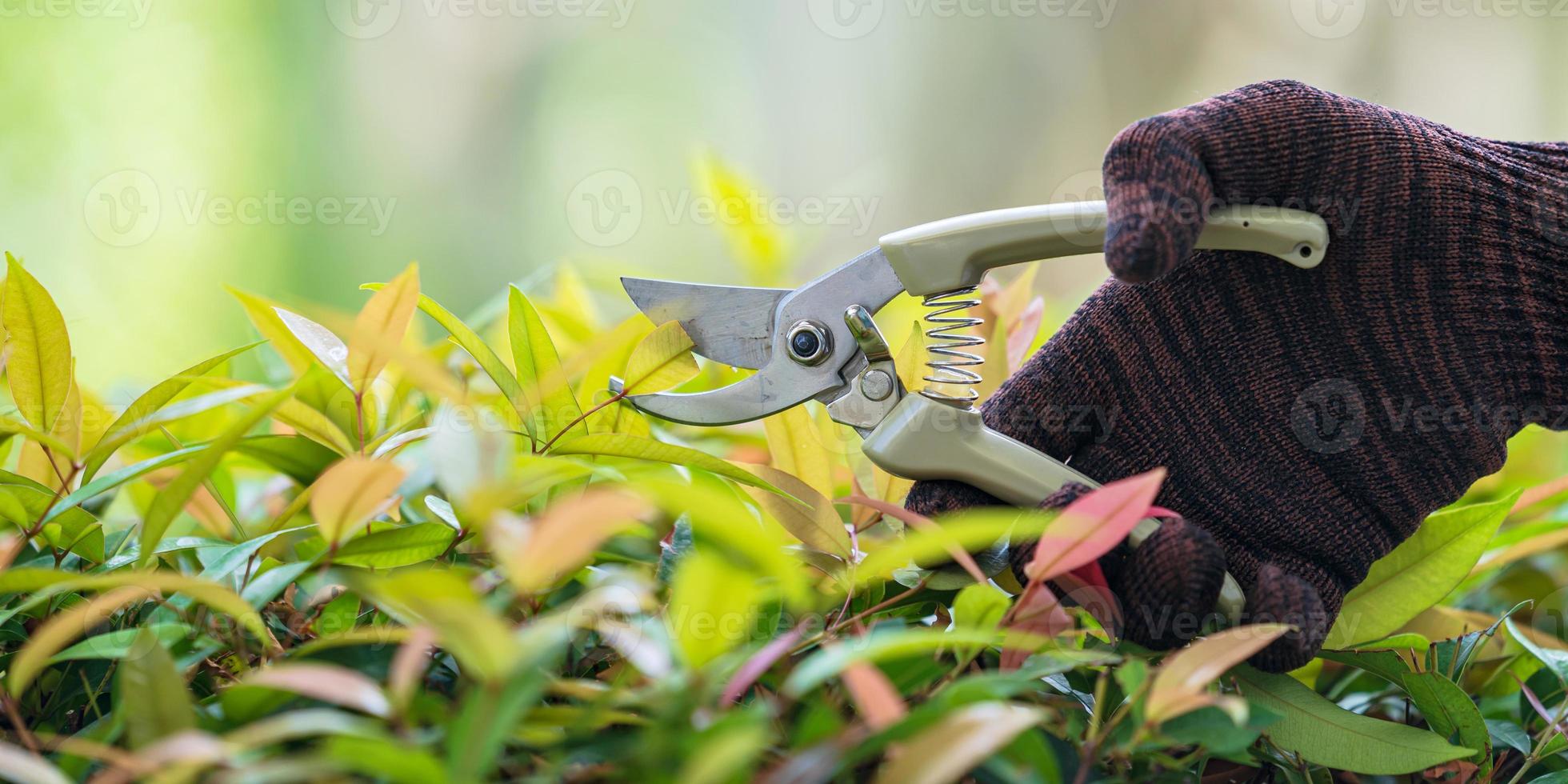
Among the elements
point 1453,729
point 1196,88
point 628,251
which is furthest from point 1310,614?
point 1196,88

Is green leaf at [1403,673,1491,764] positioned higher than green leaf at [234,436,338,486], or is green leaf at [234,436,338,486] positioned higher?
green leaf at [234,436,338,486]

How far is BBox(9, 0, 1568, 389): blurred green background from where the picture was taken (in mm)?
2377

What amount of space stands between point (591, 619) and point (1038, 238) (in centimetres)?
22

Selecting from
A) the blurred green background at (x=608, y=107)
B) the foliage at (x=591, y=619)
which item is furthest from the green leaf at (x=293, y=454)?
the blurred green background at (x=608, y=107)

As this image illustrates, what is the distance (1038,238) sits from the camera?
36 cm

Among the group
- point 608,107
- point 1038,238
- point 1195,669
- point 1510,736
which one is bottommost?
point 1510,736

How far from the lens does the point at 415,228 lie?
8.96 ft

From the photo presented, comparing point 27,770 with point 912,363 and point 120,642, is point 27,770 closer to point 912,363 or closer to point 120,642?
point 120,642

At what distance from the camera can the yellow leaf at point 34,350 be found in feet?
1.14

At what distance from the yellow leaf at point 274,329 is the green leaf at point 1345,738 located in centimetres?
40

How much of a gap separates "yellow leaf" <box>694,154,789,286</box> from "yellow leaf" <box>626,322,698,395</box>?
1.11ft

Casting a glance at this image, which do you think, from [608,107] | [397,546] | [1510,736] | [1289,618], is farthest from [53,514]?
[608,107]

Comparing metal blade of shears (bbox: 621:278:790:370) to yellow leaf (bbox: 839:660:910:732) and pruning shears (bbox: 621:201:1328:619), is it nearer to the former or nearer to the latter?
pruning shears (bbox: 621:201:1328:619)

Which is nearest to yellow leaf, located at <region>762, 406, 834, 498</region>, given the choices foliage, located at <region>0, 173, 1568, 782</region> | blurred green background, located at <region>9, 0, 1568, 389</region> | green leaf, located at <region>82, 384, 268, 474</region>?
foliage, located at <region>0, 173, 1568, 782</region>
